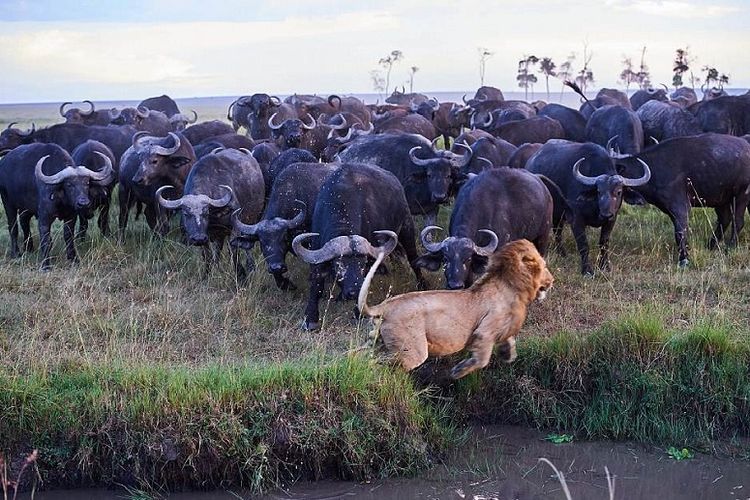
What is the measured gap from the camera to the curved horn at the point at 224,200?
374 inches

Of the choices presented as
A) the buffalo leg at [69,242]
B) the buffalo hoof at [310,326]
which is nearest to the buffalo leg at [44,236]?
the buffalo leg at [69,242]

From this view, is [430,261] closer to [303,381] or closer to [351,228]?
[351,228]

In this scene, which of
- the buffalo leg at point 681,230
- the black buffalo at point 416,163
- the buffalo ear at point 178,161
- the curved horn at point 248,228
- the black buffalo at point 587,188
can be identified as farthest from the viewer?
the buffalo ear at point 178,161

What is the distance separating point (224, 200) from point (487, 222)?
275cm

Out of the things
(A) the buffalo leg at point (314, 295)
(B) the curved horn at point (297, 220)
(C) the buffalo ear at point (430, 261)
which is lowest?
(A) the buffalo leg at point (314, 295)

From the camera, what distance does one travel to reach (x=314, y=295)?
7.97 meters

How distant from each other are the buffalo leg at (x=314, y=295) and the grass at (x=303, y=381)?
0.12 metres

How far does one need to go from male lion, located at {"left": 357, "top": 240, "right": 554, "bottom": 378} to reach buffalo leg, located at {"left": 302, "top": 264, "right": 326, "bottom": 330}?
174 cm

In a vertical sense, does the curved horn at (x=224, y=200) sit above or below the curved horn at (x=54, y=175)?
below

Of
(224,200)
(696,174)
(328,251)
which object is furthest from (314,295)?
(696,174)

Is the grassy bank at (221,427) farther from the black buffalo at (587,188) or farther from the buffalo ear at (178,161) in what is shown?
the buffalo ear at (178,161)

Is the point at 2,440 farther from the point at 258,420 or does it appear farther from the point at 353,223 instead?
the point at 353,223

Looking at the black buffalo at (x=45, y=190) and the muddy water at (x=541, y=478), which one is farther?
the black buffalo at (x=45, y=190)

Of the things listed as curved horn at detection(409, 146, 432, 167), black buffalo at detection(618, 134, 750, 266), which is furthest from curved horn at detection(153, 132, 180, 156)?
black buffalo at detection(618, 134, 750, 266)
